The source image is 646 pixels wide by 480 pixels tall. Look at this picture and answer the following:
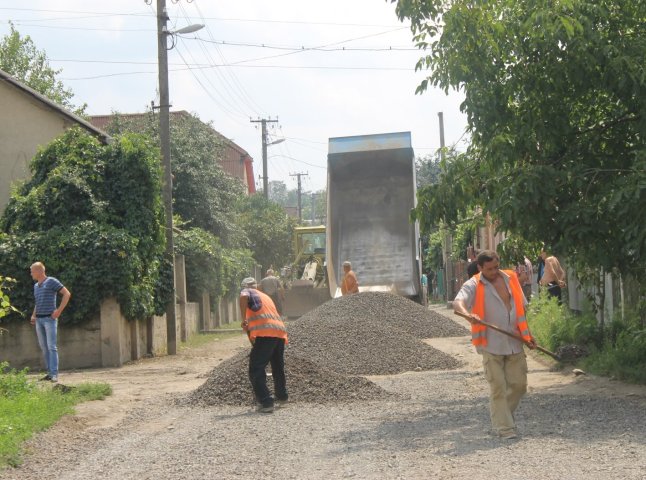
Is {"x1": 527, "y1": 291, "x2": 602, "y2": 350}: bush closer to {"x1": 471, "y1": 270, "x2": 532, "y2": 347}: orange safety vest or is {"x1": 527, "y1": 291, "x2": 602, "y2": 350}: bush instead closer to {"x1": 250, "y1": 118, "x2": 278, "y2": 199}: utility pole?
{"x1": 471, "y1": 270, "x2": 532, "y2": 347}: orange safety vest

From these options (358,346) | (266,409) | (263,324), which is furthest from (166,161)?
(266,409)

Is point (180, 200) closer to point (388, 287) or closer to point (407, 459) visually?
point (388, 287)

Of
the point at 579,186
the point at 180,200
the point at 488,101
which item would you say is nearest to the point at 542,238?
the point at 579,186

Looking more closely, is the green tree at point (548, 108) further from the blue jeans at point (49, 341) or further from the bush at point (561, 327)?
the blue jeans at point (49, 341)

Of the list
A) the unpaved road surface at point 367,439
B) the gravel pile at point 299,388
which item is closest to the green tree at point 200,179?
the unpaved road surface at point 367,439

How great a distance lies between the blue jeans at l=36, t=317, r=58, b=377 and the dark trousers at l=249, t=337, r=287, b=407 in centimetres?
412

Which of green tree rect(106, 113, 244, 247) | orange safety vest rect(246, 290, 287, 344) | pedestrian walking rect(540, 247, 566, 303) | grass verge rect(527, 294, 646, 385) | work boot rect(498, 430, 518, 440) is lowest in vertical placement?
work boot rect(498, 430, 518, 440)

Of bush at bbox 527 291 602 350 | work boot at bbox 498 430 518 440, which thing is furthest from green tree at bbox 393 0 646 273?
bush at bbox 527 291 602 350

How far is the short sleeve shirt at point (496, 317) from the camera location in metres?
8.56

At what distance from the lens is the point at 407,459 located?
25.1 feet

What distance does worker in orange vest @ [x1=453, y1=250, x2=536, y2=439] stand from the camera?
8523mm

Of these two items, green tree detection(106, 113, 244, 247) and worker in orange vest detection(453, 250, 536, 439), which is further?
green tree detection(106, 113, 244, 247)

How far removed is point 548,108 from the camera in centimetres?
1128

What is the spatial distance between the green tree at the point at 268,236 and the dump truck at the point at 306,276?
478 inches
